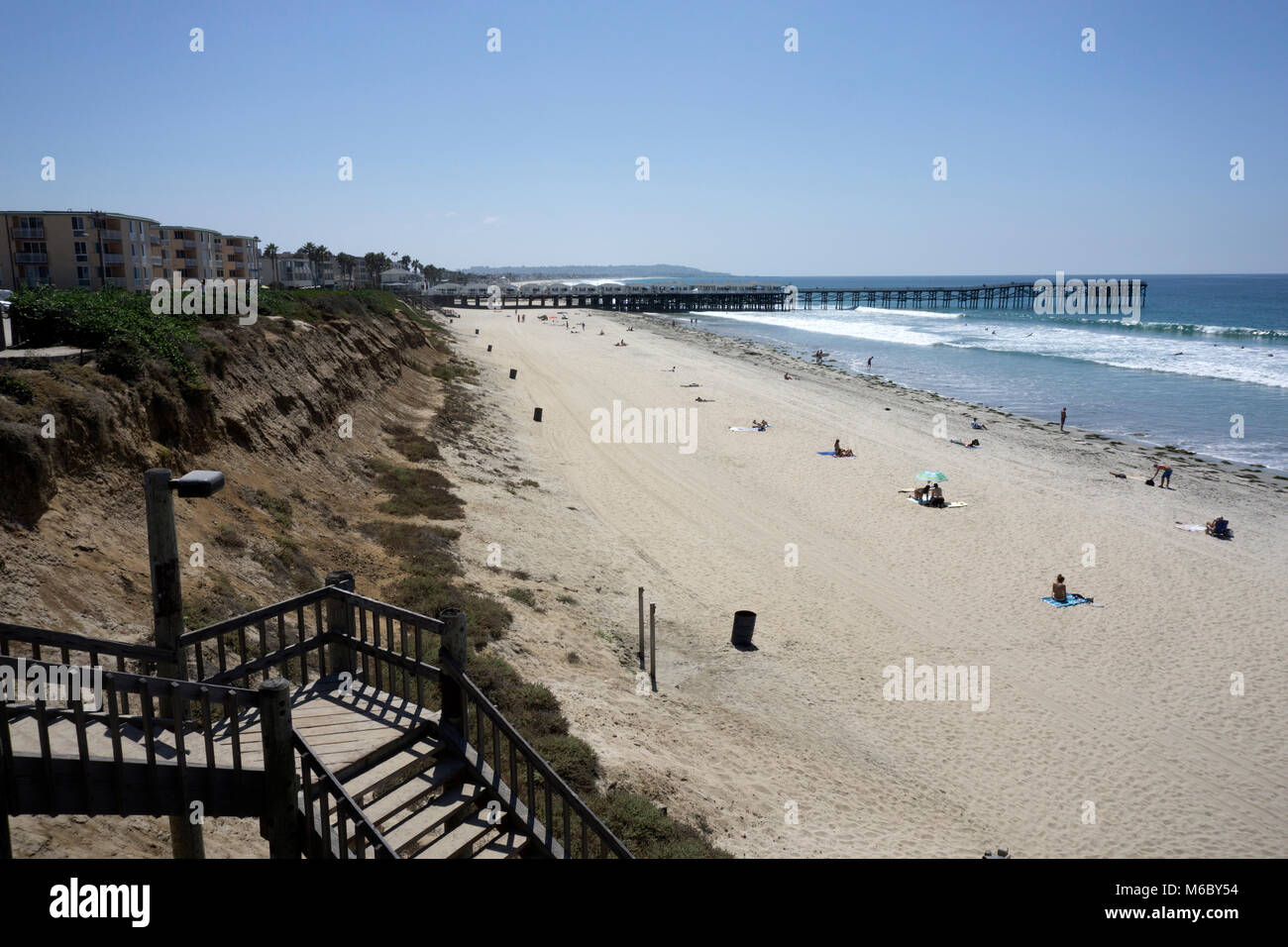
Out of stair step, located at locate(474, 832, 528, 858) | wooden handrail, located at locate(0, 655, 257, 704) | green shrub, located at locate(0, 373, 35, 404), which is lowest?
stair step, located at locate(474, 832, 528, 858)

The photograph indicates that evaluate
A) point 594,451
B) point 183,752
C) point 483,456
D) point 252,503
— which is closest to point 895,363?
point 594,451

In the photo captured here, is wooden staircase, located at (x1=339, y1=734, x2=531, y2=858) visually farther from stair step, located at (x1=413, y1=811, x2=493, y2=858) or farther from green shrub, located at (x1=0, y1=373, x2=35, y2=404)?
green shrub, located at (x1=0, y1=373, x2=35, y2=404)

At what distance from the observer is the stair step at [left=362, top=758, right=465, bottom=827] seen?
636cm

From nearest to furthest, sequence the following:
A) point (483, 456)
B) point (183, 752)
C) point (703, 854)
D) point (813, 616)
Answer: point (183, 752)
point (703, 854)
point (813, 616)
point (483, 456)

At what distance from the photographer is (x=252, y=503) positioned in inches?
607

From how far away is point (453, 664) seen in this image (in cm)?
698

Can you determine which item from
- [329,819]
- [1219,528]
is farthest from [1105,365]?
[329,819]

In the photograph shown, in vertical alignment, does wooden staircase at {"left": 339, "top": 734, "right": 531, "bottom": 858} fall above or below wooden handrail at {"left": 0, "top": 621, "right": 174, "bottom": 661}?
below

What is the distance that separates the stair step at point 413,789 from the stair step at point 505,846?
2.10 feet

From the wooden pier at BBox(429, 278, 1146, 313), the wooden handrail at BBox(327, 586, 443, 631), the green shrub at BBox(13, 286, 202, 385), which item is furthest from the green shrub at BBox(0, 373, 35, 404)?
the wooden pier at BBox(429, 278, 1146, 313)

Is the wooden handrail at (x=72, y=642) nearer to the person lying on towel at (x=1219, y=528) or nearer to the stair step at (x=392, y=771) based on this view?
the stair step at (x=392, y=771)

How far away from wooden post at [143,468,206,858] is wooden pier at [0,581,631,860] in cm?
9
